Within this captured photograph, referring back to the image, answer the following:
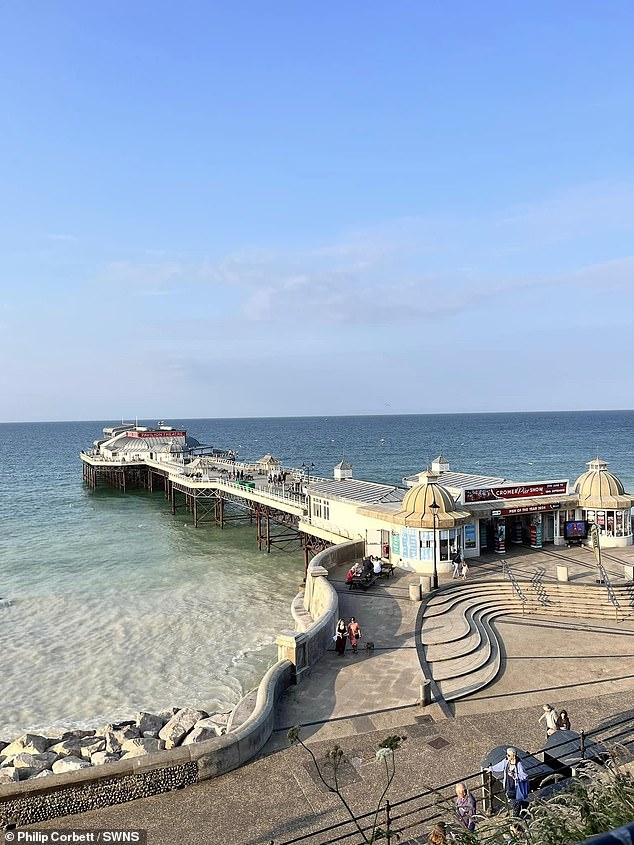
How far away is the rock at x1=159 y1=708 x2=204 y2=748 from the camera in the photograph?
14023 millimetres

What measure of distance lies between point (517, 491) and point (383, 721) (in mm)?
16859

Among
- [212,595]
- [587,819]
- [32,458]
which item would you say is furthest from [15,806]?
[32,458]

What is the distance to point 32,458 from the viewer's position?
125375 mm

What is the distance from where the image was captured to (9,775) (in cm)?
1284

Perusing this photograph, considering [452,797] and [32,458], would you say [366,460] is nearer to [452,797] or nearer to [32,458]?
[32,458]

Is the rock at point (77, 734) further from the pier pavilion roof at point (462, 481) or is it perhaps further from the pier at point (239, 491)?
the pier pavilion roof at point (462, 481)

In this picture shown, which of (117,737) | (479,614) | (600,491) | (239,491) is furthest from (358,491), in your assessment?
(117,737)

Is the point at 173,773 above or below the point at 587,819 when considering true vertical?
below

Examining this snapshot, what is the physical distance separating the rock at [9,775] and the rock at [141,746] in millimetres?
2186

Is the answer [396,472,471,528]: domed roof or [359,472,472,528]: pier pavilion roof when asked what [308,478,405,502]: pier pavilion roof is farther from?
[396,472,471,528]: domed roof

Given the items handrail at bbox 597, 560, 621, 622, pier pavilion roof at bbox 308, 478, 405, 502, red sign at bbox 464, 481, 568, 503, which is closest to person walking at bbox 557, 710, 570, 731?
handrail at bbox 597, 560, 621, 622

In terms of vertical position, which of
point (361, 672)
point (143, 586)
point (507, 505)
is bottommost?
point (143, 586)

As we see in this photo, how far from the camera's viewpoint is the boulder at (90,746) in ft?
46.3

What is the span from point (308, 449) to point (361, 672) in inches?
4963
